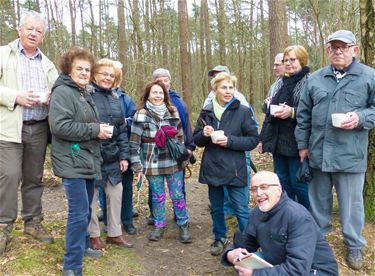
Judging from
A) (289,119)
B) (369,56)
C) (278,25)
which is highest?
(278,25)

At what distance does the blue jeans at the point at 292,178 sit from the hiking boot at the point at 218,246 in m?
1.03

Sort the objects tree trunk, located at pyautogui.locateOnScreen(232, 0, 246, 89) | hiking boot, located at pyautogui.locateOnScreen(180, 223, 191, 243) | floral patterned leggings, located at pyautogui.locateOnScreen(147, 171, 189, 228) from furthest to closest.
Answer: tree trunk, located at pyautogui.locateOnScreen(232, 0, 246, 89) → hiking boot, located at pyautogui.locateOnScreen(180, 223, 191, 243) → floral patterned leggings, located at pyautogui.locateOnScreen(147, 171, 189, 228)

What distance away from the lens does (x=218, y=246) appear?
4629mm

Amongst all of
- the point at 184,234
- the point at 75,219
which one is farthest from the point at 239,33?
the point at 75,219

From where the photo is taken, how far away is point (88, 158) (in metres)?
3.73

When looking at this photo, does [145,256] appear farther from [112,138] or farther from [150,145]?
[112,138]

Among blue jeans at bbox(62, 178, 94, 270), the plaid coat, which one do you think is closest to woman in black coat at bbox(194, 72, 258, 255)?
the plaid coat

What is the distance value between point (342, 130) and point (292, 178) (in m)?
1.00

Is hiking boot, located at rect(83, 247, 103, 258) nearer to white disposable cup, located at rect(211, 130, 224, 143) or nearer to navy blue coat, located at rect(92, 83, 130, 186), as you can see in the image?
navy blue coat, located at rect(92, 83, 130, 186)

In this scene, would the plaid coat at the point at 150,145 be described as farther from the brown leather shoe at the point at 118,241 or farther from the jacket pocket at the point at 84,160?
the jacket pocket at the point at 84,160

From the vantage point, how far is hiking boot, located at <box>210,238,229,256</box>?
460 cm

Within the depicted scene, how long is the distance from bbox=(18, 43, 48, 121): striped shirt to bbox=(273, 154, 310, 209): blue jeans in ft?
8.96

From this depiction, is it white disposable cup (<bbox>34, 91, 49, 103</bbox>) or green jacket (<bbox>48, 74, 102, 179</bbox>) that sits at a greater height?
white disposable cup (<bbox>34, 91, 49, 103</bbox>)

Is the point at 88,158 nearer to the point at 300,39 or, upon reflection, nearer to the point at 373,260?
the point at 373,260
